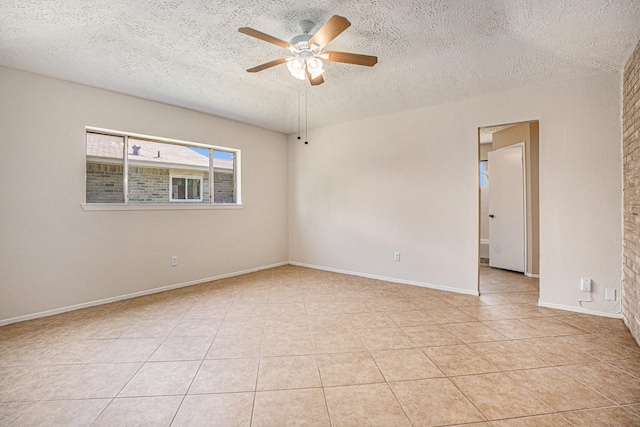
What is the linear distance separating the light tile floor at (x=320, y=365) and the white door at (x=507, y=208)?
6.22 feet

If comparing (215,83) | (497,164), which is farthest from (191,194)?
(497,164)

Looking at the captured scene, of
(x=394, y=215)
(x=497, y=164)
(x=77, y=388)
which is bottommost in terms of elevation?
(x=77, y=388)

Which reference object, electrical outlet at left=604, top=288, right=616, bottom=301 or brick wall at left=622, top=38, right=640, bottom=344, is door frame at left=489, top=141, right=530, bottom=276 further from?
brick wall at left=622, top=38, right=640, bottom=344

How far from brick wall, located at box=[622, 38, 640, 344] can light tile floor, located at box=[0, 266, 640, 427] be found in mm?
262

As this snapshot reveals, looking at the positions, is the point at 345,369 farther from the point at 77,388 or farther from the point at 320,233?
the point at 320,233

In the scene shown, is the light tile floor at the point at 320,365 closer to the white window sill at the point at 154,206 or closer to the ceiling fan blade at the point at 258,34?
the white window sill at the point at 154,206

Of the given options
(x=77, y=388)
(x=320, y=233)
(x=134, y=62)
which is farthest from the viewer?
(x=320, y=233)

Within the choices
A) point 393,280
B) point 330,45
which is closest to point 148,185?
point 330,45

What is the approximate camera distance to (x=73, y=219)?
328cm

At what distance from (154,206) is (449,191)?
13.1 ft

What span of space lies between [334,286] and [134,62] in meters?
3.52

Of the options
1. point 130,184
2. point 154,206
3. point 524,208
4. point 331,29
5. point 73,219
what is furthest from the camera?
point 524,208

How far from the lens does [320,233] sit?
5352 millimetres

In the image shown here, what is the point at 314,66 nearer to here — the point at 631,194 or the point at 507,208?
the point at 631,194
